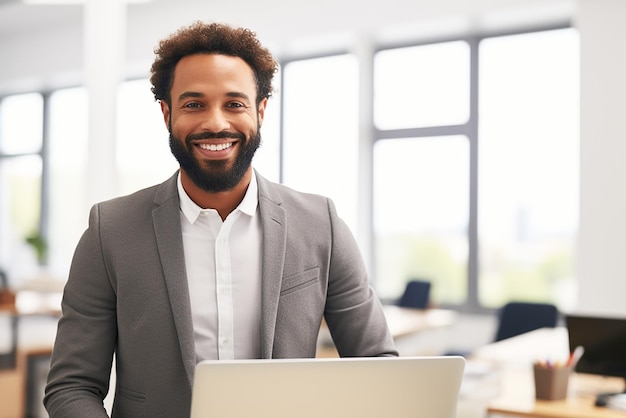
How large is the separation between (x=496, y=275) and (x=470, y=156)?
1.13 meters

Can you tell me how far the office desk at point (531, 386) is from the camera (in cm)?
268

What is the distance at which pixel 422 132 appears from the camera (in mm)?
7023

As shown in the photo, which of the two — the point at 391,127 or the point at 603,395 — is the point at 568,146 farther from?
the point at 603,395

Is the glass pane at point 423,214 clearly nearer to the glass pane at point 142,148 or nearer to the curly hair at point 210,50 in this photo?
the glass pane at point 142,148

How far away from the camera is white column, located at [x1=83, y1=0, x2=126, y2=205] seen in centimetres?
351

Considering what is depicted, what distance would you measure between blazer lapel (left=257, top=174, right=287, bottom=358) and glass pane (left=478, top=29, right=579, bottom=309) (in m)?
5.24

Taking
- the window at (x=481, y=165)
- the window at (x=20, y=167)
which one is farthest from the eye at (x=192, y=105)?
the window at (x=20, y=167)

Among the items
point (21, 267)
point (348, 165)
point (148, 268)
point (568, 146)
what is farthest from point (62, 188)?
point (148, 268)

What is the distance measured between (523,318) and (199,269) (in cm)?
379

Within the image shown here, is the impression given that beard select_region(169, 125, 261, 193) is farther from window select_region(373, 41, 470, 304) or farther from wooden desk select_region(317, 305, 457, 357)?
window select_region(373, 41, 470, 304)

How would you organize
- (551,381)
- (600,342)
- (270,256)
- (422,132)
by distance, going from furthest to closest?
(422,132) < (600,342) < (551,381) < (270,256)

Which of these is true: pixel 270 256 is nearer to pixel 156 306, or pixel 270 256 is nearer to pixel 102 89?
pixel 156 306

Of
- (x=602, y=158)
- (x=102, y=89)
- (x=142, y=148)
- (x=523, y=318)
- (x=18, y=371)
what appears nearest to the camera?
(x=102, y=89)

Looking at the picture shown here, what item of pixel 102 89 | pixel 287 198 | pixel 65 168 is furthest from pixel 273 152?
pixel 287 198
